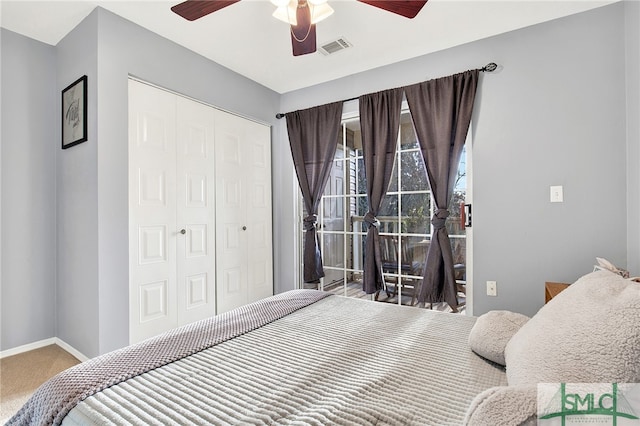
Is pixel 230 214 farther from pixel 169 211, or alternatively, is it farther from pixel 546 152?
pixel 546 152

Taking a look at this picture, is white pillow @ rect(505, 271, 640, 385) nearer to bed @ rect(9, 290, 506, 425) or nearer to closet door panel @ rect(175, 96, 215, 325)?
bed @ rect(9, 290, 506, 425)

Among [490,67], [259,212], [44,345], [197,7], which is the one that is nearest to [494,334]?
[197,7]

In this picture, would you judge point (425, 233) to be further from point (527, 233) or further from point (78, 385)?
point (78, 385)

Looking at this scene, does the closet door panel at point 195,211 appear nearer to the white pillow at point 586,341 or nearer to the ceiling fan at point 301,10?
the ceiling fan at point 301,10

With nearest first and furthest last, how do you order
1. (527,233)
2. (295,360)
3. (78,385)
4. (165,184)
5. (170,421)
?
(170,421), (78,385), (295,360), (527,233), (165,184)

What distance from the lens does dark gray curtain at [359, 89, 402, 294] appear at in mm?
2936

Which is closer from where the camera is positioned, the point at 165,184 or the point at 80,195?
the point at 80,195

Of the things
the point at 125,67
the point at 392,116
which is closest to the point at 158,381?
the point at 125,67

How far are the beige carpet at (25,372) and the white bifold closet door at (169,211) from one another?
552mm

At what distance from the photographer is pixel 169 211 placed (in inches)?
101

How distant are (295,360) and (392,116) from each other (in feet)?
7.96

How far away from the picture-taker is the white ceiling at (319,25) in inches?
85.5

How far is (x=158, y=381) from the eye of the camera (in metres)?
0.97

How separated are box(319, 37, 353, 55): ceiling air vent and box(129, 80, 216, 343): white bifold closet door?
3.89 ft
